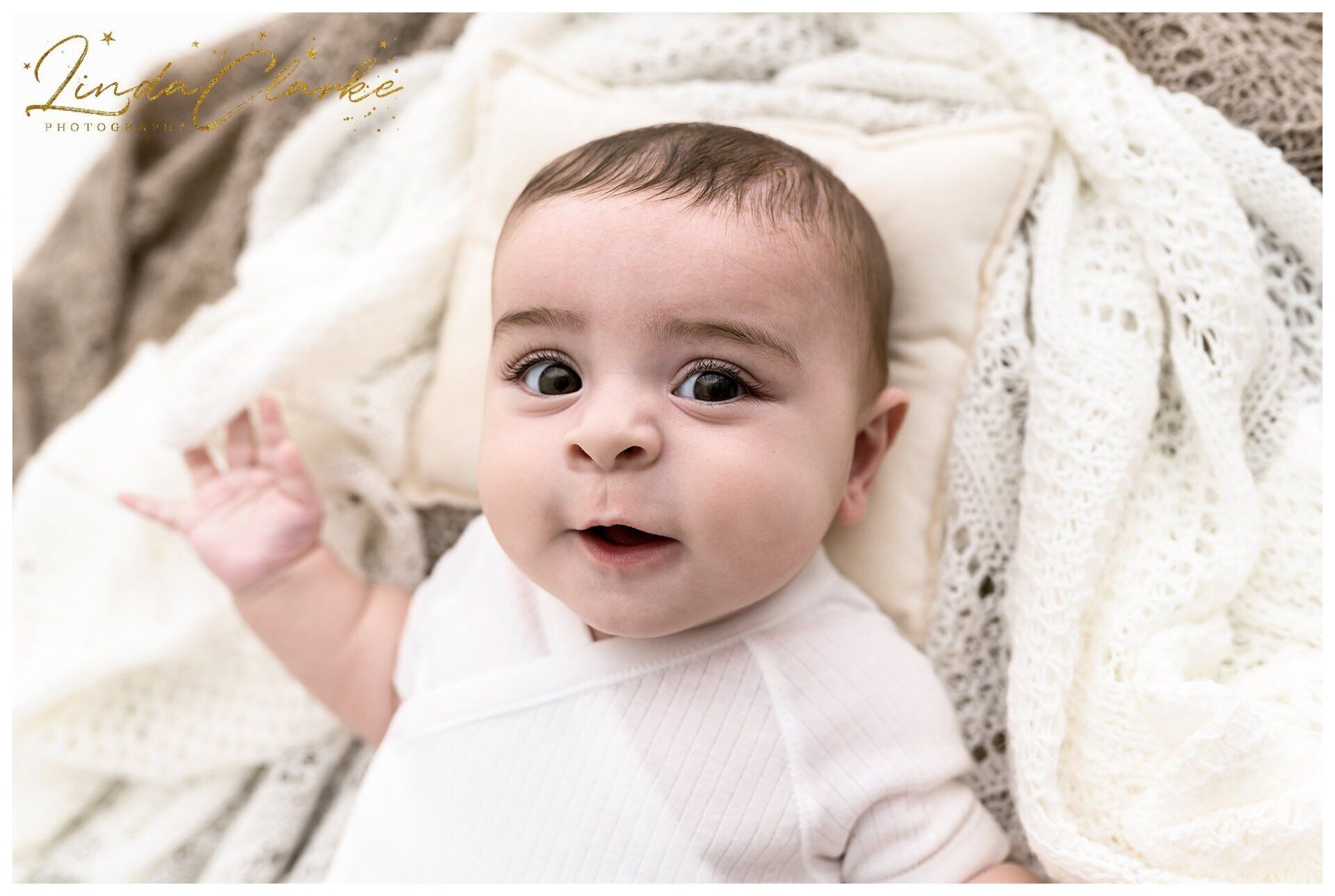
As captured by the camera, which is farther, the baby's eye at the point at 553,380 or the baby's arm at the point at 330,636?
the baby's arm at the point at 330,636

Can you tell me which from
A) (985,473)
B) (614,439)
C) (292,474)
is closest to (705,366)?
(614,439)

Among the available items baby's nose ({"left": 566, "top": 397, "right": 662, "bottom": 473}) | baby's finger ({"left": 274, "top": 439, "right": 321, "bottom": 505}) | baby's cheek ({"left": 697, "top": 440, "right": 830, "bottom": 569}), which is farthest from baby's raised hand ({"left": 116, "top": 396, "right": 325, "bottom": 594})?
baby's cheek ({"left": 697, "top": 440, "right": 830, "bottom": 569})

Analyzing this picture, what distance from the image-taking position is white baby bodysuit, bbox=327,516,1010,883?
3.37 ft

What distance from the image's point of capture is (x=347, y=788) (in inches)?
52.3

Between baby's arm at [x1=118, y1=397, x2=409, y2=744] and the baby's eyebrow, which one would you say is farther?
baby's arm at [x1=118, y1=397, x2=409, y2=744]

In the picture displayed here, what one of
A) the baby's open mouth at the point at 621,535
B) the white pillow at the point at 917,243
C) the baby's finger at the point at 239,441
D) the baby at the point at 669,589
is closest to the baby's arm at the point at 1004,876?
the baby at the point at 669,589

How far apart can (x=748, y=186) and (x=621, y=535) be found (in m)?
0.37

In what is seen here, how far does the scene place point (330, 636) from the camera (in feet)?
3.99

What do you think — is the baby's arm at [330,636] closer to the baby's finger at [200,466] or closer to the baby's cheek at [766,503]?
the baby's finger at [200,466]

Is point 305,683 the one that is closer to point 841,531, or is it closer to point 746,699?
point 746,699

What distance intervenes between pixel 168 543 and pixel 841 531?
0.89m

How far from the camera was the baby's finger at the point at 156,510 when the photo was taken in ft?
4.09

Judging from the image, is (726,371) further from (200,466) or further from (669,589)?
(200,466)

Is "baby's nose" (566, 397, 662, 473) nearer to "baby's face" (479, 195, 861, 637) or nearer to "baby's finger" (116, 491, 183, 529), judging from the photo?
"baby's face" (479, 195, 861, 637)
